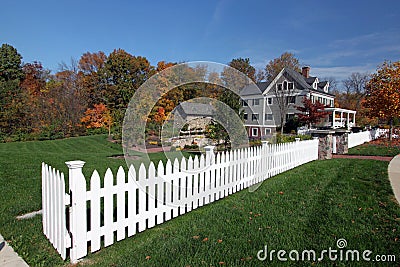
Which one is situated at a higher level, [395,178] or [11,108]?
[11,108]

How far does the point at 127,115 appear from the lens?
38.7ft

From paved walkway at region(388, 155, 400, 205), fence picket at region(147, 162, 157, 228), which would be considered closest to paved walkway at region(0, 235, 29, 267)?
fence picket at region(147, 162, 157, 228)

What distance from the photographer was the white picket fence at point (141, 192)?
2.57 meters

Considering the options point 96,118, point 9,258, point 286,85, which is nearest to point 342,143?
point 9,258

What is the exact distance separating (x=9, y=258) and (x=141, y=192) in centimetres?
150

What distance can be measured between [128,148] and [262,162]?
807 centimetres

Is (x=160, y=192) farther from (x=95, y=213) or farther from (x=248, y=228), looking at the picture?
(x=248, y=228)

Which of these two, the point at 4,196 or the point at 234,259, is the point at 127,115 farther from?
the point at 234,259

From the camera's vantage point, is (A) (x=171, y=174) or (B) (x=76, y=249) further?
(A) (x=171, y=174)

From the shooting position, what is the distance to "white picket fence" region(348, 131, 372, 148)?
14.4 m

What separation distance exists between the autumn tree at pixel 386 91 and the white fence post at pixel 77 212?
66.7 ft

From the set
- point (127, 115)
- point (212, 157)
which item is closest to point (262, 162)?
point (212, 157)

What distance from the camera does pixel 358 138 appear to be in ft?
52.0

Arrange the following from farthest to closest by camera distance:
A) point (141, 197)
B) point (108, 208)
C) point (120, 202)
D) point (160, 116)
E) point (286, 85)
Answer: point (286, 85) → point (160, 116) → point (141, 197) → point (120, 202) → point (108, 208)
